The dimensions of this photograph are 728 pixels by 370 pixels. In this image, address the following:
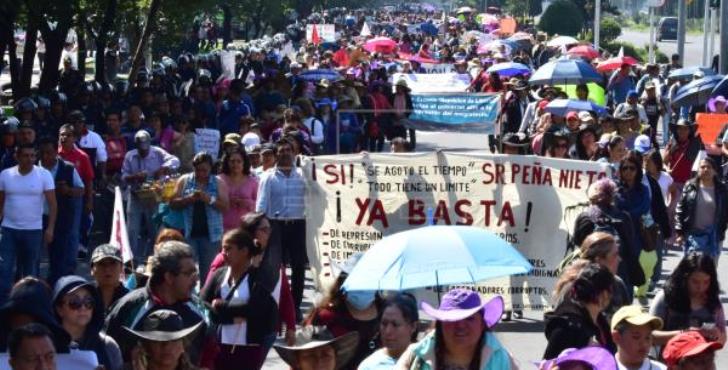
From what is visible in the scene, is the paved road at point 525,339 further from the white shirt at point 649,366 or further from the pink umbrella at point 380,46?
the pink umbrella at point 380,46

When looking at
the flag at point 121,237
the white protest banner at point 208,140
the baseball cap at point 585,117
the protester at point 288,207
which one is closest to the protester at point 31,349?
the flag at point 121,237

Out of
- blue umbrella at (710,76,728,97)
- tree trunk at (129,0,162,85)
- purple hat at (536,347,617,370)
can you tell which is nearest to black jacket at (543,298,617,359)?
purple hat at (536,347,617,370)

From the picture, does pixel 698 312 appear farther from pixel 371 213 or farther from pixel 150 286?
pixel 371 213

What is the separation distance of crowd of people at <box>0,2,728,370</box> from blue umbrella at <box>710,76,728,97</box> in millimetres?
1122

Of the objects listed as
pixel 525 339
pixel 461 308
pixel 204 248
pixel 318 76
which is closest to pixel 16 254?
pixel 204 248

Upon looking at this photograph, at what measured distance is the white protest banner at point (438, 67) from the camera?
4475cm

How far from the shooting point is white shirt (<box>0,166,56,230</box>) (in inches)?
550

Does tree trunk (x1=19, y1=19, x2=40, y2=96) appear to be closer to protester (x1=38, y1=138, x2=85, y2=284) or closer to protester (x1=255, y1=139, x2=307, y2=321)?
protester (x1=38, y1=138, x2=85, y2=284)

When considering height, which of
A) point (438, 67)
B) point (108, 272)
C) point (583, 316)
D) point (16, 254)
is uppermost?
point (108, 272)

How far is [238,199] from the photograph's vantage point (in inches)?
537

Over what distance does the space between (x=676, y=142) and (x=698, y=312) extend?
10.9 metres

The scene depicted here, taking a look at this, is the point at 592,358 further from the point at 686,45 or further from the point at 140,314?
the point at 686,45

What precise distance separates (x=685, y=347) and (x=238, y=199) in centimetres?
663

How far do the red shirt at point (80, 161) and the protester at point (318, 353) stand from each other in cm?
867
